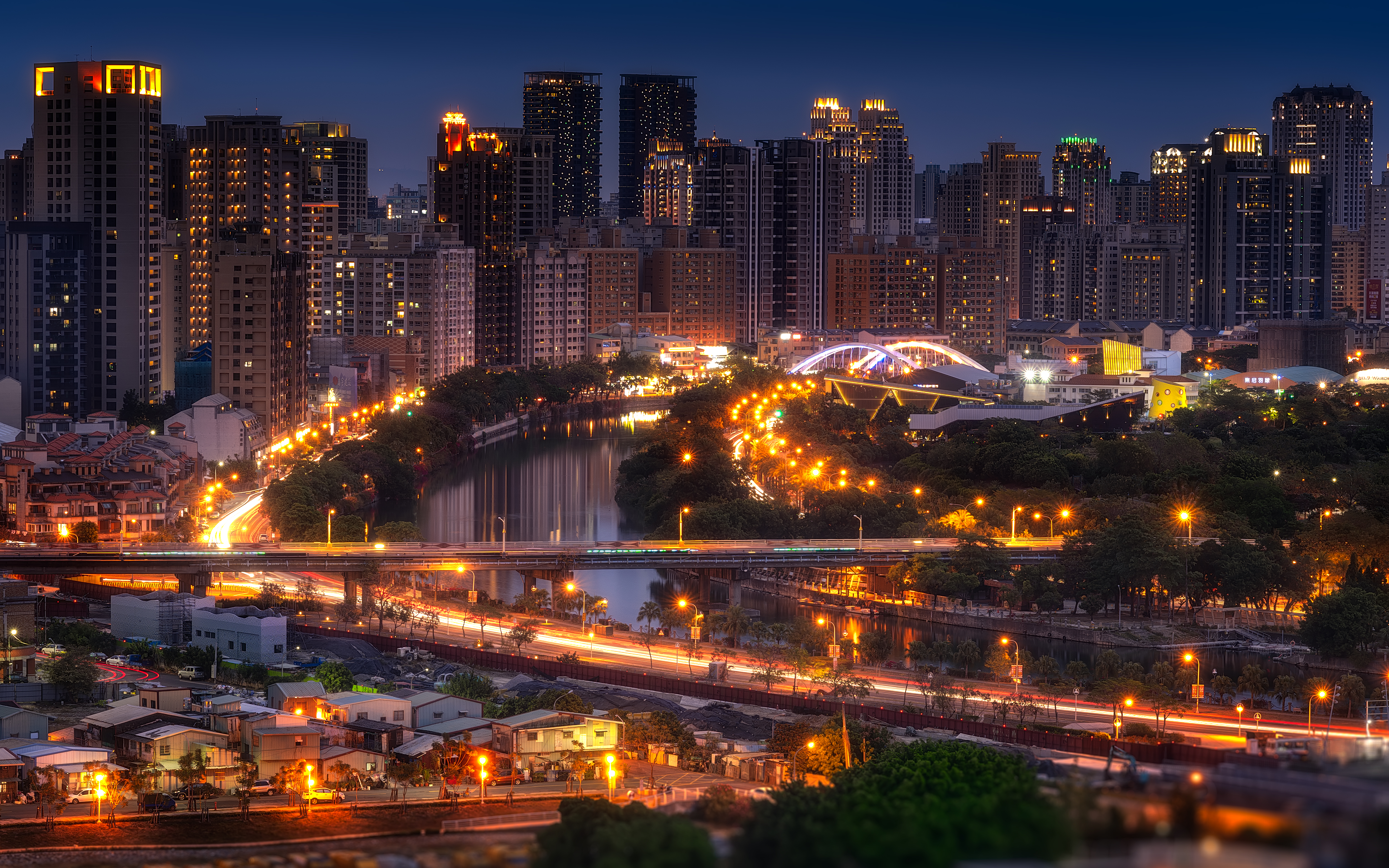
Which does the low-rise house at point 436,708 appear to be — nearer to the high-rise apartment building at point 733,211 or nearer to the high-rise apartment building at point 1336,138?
the high-rise apartment building at point 733,211

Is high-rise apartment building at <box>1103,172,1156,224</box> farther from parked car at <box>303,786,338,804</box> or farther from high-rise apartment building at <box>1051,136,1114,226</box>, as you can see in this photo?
parked car at <box>303,786,338,804</box>

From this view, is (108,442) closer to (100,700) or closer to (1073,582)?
(100,700)

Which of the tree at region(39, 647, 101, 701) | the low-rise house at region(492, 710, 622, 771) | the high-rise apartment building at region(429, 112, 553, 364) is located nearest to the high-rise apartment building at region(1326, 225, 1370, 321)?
the high-rise apartment building at region(429, 112, 553, 364)

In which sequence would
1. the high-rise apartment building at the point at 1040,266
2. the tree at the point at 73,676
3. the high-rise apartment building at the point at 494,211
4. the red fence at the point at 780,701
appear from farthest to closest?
the high-rise apartment building at the point at 1040,266, the high-rise apartment building at the point at 494,211, the tree at the point at 73,676, the red fence at the point at 780,701

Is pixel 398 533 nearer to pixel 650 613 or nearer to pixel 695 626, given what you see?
pixel 650 613

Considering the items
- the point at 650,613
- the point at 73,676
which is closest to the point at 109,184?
the point at 650,613

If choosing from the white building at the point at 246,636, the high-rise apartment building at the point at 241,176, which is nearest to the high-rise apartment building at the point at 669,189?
the high-rise apartment building at the point at 241,176
